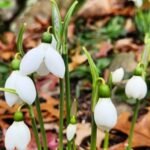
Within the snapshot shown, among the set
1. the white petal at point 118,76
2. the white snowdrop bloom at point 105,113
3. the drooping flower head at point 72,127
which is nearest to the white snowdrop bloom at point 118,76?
the white petal at point 118,76

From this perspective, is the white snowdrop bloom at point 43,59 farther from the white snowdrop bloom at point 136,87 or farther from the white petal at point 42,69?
the white snowdrop bloom at point 136,87

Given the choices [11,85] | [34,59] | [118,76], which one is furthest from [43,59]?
[118,76]

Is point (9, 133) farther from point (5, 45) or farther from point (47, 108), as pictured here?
point (5, 45)

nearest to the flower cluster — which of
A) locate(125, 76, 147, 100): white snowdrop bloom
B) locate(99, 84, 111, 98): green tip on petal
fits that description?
locate(99, 84, 111, 98): green tip on petal

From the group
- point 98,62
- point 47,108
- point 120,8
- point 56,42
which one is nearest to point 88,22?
point 120,8

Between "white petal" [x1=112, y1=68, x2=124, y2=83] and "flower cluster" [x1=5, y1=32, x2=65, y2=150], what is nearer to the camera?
"flower cluster" [x1=5, y1=32, x2=65, y2=150]

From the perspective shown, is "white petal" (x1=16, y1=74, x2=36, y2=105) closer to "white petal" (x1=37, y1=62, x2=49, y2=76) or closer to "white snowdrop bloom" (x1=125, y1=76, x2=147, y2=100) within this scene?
"white petal" (x1=37, y1=62, x2=49, y2=76)
